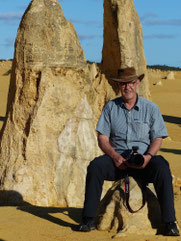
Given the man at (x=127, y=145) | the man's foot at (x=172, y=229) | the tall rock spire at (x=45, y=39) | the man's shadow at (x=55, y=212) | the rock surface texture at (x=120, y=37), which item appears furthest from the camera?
the rock surface texture at (x=120, y=37)

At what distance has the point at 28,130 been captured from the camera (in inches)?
287

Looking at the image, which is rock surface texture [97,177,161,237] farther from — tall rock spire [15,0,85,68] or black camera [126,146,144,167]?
tall rock spire [15,0,85,68]

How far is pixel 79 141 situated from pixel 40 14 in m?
1.86

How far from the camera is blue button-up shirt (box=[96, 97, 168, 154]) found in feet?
17.6

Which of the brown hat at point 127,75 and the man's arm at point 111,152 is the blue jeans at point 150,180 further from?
the brown hat at point 127,75

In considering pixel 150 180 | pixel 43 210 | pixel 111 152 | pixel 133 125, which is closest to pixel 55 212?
pixel 43 210

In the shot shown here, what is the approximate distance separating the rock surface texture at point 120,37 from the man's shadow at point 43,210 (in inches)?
282

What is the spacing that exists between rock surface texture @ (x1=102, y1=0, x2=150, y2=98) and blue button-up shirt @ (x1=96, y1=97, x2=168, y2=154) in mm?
8361

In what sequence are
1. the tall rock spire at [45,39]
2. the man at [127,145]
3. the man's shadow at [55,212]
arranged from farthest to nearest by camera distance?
the tall rock spire at [45,39] < the man's shadow at [55,212] < the man at [127,145]

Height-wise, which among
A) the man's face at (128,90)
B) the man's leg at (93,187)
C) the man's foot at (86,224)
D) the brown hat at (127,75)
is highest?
the brown hat at (127,75)

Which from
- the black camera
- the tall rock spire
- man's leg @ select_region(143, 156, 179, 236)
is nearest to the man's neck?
the black camera

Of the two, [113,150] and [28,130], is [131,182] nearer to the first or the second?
[113,150]

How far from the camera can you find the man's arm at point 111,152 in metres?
5.16

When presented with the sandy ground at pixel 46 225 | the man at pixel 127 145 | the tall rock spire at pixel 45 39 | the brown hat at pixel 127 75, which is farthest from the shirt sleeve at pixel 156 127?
the tall rock spire at pixel 45 39
